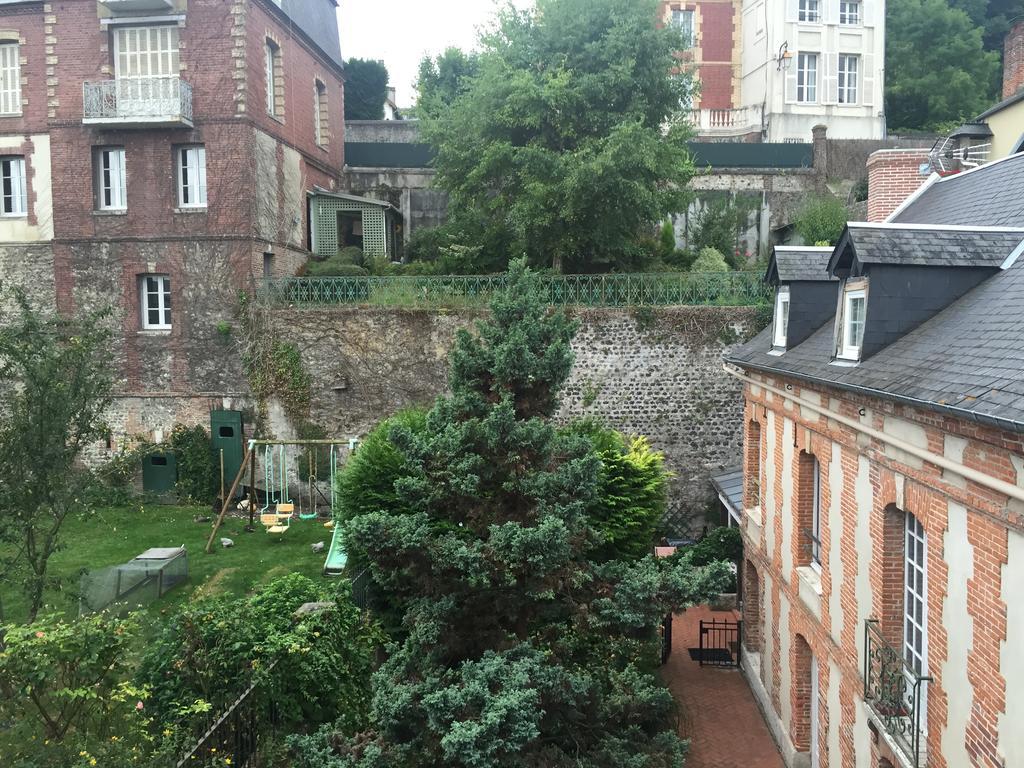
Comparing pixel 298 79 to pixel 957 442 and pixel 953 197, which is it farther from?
pixel 957 442

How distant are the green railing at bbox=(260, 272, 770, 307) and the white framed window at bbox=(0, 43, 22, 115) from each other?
818 cm

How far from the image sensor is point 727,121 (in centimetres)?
3209

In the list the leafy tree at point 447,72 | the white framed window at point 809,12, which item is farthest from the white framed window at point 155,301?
the white framed window at point 809,12

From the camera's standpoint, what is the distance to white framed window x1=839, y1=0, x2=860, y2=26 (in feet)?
101

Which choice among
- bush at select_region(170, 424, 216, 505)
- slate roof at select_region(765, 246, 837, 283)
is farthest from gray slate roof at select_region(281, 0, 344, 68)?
slate roof at select_region(765, 246, 837, 283)

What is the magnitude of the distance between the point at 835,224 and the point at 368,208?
13669mm

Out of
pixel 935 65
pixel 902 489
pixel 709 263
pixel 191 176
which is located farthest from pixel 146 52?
pixel 935 65

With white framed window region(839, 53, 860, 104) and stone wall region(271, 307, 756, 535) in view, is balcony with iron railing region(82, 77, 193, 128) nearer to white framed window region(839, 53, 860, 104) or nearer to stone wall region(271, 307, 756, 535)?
stone wall region(271, 307, 756, 535)

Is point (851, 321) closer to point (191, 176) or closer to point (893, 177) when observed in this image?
point (893, 177)

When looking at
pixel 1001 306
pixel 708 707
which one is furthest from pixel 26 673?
pixel 708 707

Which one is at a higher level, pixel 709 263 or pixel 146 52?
pixel 146 52

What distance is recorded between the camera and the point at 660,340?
744 inches

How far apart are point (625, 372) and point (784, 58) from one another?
18.7 meters

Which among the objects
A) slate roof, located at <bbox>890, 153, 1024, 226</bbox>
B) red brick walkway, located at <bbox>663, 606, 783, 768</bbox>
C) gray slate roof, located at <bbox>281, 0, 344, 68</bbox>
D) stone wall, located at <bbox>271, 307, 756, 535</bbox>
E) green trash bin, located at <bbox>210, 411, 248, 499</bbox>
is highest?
gray slate roof, located at <bbox>281, 0, 344, 68</bbox>
